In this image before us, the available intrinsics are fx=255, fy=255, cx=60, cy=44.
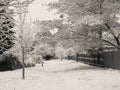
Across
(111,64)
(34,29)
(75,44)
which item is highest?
(34,29)

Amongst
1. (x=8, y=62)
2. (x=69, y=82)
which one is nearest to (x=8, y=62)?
(x=8, y=62)

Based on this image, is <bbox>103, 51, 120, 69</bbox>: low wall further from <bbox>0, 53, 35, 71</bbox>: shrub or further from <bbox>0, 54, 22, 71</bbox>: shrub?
<bbox>0, 54, 22, 71</bbox>: shrub

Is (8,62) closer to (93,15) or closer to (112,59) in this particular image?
(93,15)

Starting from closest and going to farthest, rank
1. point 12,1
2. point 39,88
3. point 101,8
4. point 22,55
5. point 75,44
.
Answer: point 12,1
point 39,88
point 22,55
point 101,8
point 75,44

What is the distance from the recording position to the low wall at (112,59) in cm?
1960

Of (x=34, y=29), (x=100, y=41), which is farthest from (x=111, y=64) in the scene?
(x=34, y=29)

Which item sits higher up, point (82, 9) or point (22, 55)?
point (82, 9)

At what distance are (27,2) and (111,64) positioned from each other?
14.8 meters

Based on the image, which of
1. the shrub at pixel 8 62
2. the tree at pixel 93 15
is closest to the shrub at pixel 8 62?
the shrub at pixel 8 62

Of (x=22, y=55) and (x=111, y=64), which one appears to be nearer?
(x=22, y=55)

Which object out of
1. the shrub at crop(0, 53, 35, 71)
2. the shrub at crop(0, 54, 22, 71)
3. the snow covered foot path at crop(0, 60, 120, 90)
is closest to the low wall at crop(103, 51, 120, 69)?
the snow covered foot path at crop(0, 60, 120, 90)

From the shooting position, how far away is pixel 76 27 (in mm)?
21750

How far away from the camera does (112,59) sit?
2097cm

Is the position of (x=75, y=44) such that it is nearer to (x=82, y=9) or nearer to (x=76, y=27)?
(x=76, y=27)
